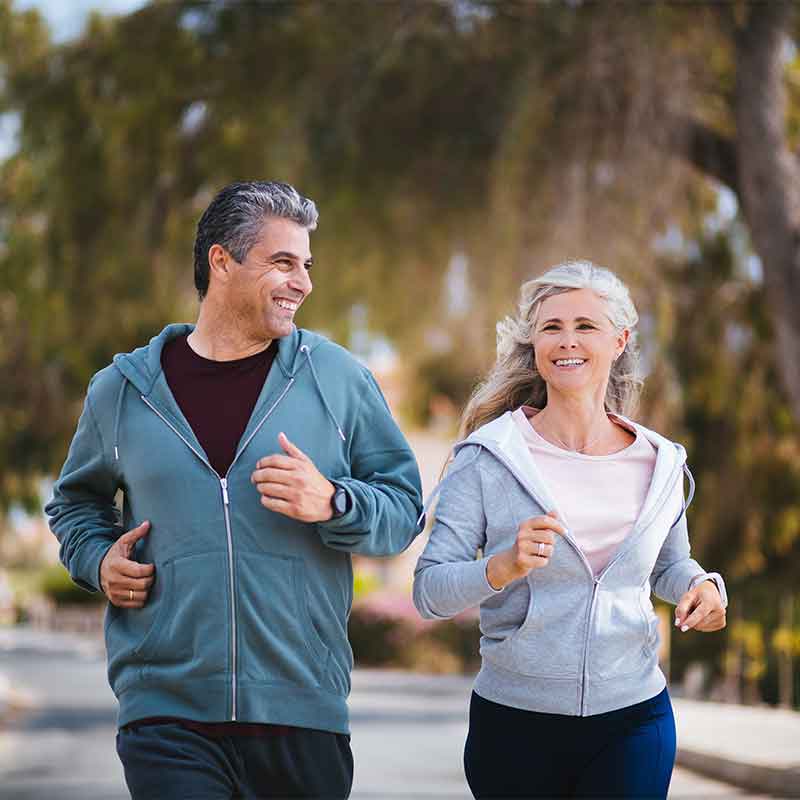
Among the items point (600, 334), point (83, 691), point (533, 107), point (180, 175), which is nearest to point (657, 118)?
point (533, 107)

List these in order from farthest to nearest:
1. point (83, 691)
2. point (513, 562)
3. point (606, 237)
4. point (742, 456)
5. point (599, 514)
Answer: point (83, 691), point (742, 456), point (606, 237), point (599, 514), point (513, 562)

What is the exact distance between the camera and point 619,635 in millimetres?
3650

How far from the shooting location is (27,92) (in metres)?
12.8

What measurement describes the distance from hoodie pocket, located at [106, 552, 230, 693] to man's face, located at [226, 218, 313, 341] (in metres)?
0.56

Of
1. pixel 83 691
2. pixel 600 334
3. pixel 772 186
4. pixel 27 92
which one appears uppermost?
pixel 27 92

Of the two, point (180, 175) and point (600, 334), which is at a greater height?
point (180, 175)

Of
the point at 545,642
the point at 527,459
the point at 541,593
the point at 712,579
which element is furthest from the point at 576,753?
the point at 527,459

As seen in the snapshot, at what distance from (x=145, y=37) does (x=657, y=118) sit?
4.05 meters

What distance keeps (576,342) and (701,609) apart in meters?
0.66

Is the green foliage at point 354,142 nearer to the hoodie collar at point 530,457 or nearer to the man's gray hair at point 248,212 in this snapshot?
the hoodie collar at point 530,457

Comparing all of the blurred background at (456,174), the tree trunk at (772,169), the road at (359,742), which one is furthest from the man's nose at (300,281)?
the tree trunk at (772,169)

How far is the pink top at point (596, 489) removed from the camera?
370 cm

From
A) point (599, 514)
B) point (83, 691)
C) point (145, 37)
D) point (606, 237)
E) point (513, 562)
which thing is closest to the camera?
point (513, 562)

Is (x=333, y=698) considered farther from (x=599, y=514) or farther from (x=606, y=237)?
(x=606, y=237)
